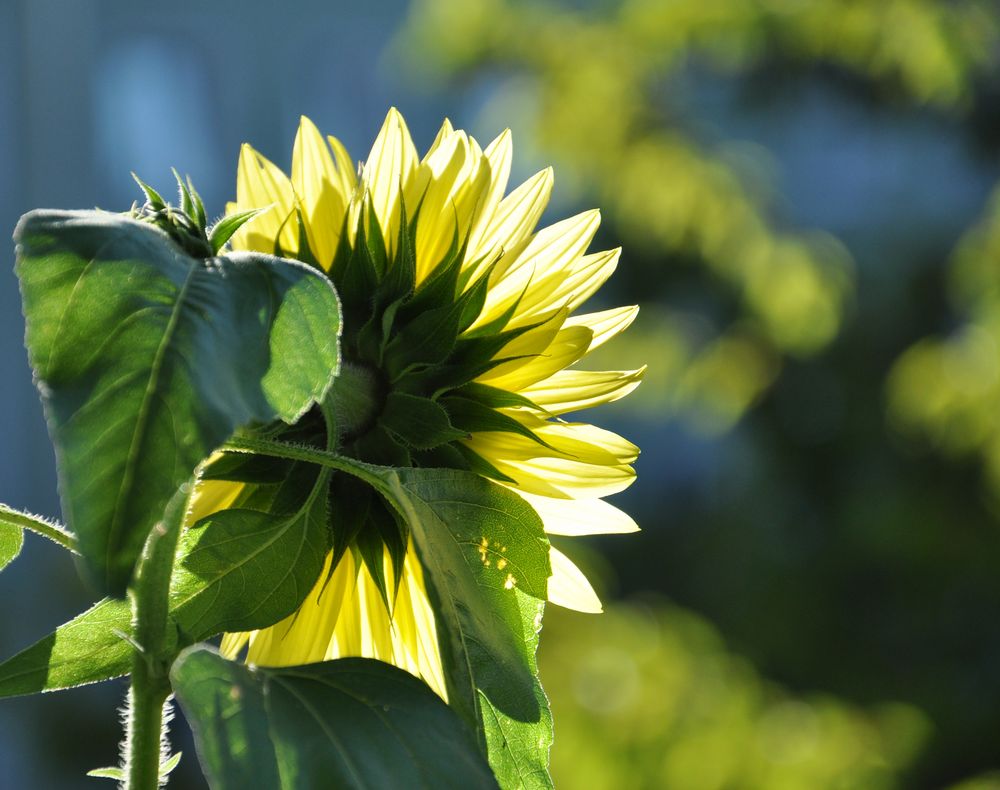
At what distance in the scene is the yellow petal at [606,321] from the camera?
1.08ft

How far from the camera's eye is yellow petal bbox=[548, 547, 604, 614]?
0.31 metres

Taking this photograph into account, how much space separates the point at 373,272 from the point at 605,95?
2.53m

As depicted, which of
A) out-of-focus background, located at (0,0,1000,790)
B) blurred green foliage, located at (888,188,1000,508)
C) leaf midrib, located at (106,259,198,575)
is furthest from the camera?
out-of-focus background, located at (0,0,1000,790)

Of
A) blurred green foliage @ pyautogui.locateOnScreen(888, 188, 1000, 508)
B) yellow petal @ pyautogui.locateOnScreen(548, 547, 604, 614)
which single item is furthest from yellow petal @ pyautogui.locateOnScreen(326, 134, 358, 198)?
blurred green foliage @ pyautogui.locateOnScreen(888, 188, 1000, 508)

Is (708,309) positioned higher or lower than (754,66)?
lower

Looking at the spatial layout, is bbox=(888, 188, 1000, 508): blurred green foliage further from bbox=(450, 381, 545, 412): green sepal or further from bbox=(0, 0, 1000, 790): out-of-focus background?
bbox=(450, 381, 545, 412): green sepal

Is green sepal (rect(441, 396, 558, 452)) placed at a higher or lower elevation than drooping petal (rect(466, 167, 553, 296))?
lower

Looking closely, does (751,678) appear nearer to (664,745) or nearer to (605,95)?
(664,745)

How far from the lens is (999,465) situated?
6.97 ft

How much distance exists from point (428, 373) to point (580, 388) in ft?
0.15

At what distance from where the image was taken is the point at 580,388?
0.33 metres

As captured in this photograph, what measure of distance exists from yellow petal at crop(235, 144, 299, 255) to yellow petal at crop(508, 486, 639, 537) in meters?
0.08

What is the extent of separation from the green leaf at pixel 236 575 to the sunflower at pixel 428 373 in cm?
4

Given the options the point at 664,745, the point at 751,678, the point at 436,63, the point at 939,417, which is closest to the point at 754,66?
the point at 436,63
